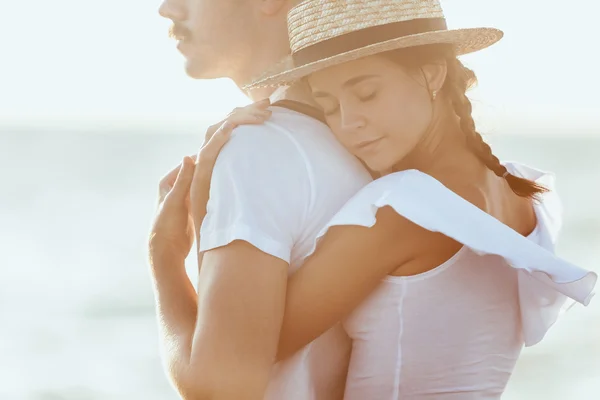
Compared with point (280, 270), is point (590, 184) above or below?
below

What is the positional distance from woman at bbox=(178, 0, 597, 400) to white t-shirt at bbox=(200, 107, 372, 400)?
0.16 ft

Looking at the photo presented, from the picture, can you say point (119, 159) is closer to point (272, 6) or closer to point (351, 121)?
point (272, 6)

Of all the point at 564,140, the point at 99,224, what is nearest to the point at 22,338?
the point at 99,224

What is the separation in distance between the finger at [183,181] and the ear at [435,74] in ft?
1.70

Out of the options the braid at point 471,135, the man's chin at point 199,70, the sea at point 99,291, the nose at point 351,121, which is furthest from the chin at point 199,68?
the sea at point 99,291

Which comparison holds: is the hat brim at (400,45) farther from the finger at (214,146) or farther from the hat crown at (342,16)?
the finger at (214,146)

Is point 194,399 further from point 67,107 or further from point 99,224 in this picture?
point 67,107

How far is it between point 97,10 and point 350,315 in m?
28.9

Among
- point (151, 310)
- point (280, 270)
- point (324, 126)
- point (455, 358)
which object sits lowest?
point (151, 310)

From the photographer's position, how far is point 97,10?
30.0 metres

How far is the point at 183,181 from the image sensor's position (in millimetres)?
2318

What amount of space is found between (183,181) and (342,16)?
47 cm

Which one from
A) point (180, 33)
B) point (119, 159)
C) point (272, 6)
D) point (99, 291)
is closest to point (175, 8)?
point (180, 33)

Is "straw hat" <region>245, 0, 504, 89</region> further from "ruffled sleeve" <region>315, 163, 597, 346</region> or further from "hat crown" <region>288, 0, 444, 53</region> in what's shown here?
"ruffled sleeve" <region>315, 163, 597, 346</region>
